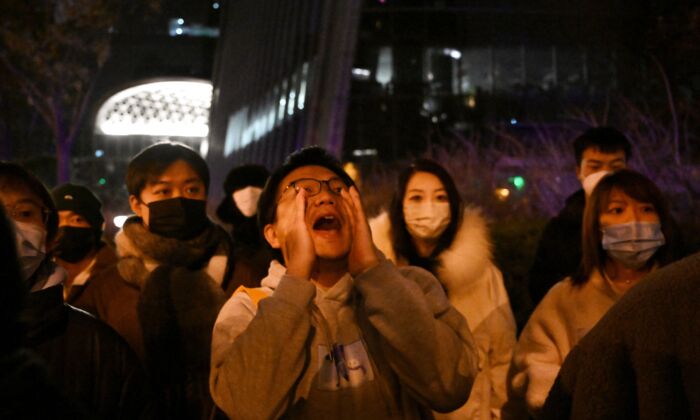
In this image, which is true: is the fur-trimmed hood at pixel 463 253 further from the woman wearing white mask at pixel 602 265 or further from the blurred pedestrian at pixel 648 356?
the blurred pedestrian at pixel 648 356

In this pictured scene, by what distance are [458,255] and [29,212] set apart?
7.19 feet

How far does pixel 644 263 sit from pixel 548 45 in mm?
31042

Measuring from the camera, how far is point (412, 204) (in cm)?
429

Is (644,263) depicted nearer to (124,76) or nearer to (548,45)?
(548,45)

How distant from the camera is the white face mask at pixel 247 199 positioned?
18.1 ft

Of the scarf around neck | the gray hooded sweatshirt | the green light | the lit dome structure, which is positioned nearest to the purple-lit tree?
the green light

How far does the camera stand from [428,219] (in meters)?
4.22

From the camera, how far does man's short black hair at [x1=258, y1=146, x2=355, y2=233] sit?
2.79m

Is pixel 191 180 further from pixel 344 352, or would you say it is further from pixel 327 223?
pixel 344 352

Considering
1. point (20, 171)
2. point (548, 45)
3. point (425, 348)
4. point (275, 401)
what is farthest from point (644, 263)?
point (548, 45)

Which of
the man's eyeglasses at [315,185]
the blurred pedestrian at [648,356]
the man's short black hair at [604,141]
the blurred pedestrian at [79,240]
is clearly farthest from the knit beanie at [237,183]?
the blurred pedestrian at [648,356]

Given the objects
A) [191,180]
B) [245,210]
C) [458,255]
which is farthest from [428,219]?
[245,210]

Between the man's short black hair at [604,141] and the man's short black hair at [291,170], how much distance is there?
8.53 feet

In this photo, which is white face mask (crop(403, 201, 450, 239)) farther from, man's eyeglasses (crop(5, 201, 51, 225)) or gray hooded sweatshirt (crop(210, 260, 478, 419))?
man's eyeglasses (crop(5, 201, 51, 225))
